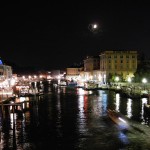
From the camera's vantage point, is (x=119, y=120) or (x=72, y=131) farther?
(x=119, y=120)

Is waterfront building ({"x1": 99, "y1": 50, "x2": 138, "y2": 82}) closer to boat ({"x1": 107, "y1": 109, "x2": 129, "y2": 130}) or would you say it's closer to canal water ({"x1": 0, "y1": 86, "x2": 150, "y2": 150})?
canal water ({"x1": 0, "y1": 86, "x2": 150, "y2": 150})

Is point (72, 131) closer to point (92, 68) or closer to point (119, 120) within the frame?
point (119, 120)

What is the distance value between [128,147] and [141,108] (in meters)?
20.3

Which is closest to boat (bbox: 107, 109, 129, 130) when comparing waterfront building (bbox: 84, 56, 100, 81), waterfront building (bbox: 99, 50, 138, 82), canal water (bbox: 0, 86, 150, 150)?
canal water (bbox: 0, 86, 150, 150)

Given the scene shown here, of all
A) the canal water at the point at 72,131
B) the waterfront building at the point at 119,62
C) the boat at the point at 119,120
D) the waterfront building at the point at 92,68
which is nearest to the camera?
the canal water at the point at 72,131

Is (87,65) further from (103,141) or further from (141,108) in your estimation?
(103,141)

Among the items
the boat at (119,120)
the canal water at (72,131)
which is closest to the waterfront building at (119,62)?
the canal water at (72,131)

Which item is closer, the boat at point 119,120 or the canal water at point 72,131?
the canal water at point 72,131

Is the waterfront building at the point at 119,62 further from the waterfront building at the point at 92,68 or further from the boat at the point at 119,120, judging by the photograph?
the boat at the point at 119,120

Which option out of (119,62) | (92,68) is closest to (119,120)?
(119,62)

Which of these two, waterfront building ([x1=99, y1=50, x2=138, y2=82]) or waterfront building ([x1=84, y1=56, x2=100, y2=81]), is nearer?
waterfront building ([x1=99, y1=50, x2=138, y2=82])

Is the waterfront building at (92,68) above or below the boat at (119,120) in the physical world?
above

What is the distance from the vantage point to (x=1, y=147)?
2692cm

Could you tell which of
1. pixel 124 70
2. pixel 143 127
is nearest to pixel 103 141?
pixel 143 127
